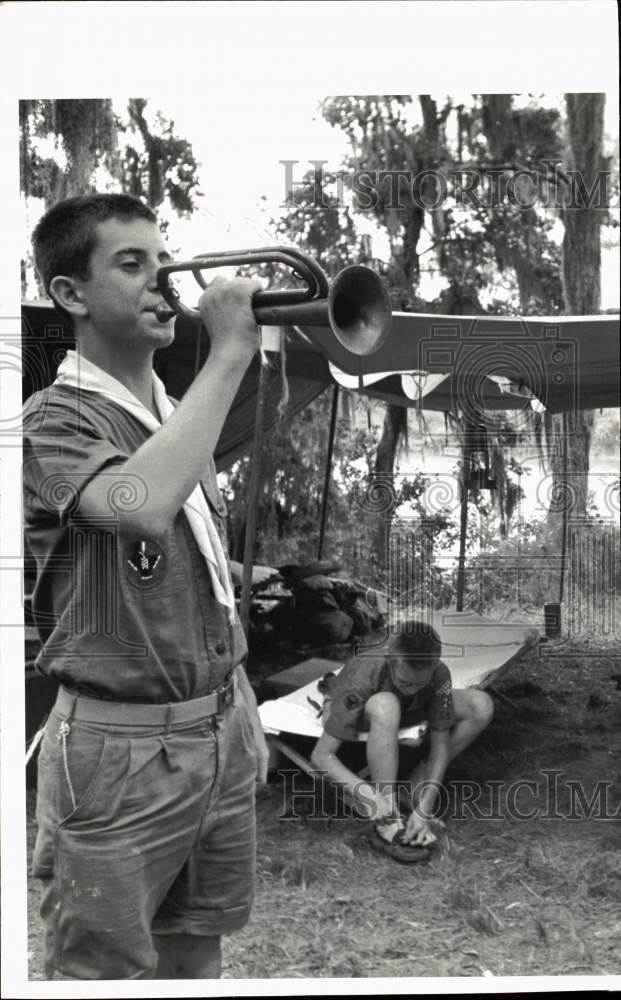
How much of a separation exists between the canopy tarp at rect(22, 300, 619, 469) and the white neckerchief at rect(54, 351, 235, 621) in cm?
100

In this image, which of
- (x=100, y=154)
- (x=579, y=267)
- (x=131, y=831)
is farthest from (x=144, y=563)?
(x=579, y=267)

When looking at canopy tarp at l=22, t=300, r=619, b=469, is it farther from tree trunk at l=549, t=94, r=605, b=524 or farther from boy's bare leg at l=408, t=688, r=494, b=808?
boy's bare leg at l=408, t=688, r=494, b=808

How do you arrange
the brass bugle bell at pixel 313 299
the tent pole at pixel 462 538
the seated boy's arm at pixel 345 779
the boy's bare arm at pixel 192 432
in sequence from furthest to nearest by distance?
the tent pole at pixel 462 538
the seated boy's arm at pixel 345 779
the brass bugle bell at pixel 313 299
the boy's bare arm at pixel 192 432

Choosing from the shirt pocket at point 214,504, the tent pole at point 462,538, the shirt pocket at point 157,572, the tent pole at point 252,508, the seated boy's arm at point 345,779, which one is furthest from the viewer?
the tent pole at point 252,508

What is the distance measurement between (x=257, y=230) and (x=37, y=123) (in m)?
0.71

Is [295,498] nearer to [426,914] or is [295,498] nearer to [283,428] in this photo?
[283,428]

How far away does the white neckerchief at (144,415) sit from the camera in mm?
1729

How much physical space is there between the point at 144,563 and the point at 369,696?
1424mm

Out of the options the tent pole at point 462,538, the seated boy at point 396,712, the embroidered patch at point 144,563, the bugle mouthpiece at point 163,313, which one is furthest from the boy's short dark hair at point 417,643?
the bugle mouthpiece at point 163,313

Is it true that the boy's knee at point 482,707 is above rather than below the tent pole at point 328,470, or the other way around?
below

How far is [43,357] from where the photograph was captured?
2.70 meters

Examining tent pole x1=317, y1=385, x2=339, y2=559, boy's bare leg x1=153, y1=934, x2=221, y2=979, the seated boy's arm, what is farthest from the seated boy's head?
boy's bare leg x1=153, y1=934, x2=221, y2=979

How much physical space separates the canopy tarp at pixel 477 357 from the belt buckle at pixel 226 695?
4.17 ft

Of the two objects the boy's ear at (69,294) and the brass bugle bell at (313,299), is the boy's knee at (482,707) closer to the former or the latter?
the brass bugle bell at (313,299)
